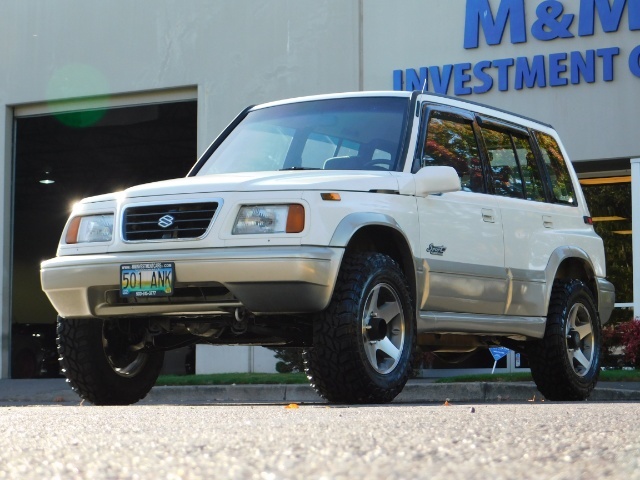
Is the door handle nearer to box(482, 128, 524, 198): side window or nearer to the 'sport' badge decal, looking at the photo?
box(482, 128, 524, 198): side window

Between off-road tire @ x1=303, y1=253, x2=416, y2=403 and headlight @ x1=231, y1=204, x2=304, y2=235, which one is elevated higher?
headlight @ x1=231, y1=204, x2=304, y2=235

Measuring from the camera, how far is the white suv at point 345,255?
675cm

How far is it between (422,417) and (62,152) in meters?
19.1

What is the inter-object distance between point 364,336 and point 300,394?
4.72 m

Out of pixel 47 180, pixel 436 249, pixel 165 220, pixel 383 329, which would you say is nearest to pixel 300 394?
pixel 436 249

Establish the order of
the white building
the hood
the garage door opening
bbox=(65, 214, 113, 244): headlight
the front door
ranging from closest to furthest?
the hood → bbox=(65, 214, 113, 244): headlight → the front door → the white building → the garage door opening

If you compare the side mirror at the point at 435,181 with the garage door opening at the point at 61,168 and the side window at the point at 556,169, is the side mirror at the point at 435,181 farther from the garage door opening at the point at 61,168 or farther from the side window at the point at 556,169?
the garage door opening at the point at 61,168

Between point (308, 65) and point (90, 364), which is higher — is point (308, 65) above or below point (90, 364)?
above

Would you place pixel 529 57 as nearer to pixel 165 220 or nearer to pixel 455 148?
pixel 455 148

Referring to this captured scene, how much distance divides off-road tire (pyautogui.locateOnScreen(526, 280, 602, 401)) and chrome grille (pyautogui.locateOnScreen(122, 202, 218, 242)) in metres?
2.87

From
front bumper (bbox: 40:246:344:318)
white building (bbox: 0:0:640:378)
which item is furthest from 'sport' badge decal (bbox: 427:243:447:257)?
white building (bbox: 0:0:640:378)

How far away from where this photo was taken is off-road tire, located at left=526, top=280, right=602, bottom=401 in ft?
28.2

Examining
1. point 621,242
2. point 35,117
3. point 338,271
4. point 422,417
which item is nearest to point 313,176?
point 338,271

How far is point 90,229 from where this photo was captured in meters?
7.38
